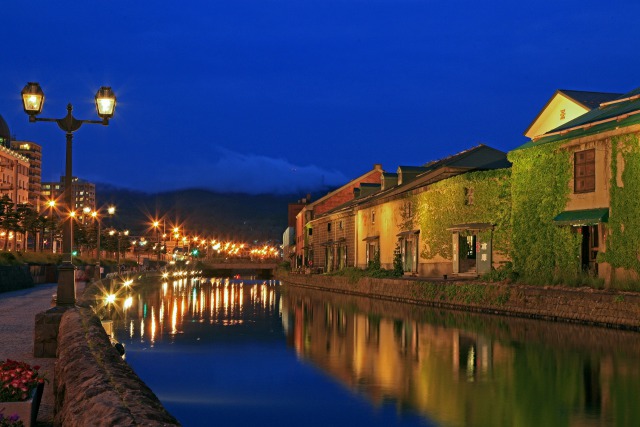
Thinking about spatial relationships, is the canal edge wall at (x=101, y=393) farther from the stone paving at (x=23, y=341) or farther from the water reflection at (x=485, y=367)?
the water reflection at (x=485, y=367)

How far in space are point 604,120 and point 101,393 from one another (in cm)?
2929

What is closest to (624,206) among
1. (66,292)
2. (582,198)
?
(582,198)

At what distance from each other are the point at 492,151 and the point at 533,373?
42.6m

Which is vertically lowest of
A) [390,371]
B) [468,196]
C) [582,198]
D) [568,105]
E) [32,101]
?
[390,371]

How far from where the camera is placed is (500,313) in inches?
1214

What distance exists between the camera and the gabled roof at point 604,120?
100 ft

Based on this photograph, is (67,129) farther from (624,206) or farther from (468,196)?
(468,196)

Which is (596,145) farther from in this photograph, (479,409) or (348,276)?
(348,276)

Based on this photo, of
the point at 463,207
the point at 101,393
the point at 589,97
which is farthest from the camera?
the point at 589,97

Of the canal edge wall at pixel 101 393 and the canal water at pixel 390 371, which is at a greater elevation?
the canal edge wall at pixel 101 393

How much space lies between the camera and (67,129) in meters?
18.8

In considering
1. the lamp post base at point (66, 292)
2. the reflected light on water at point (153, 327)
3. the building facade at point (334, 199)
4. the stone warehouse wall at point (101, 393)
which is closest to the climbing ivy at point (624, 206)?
the reflected light on water at point (153, 327)

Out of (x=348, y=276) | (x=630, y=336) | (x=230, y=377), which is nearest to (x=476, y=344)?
(x=630, y=336)

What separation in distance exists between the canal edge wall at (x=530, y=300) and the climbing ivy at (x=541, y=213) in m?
1.94
